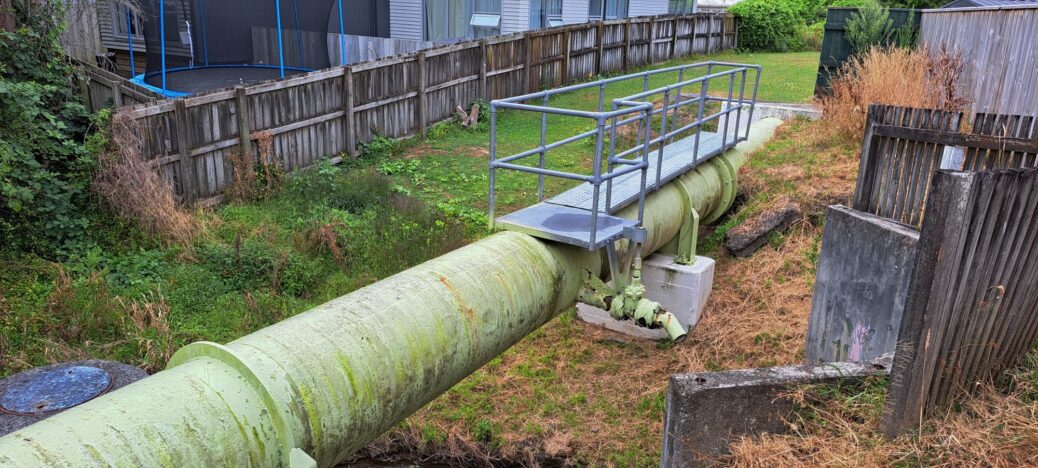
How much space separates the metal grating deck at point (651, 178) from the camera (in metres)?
6.29

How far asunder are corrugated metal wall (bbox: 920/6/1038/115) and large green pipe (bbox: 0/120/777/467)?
274 inches

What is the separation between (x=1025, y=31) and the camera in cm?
848

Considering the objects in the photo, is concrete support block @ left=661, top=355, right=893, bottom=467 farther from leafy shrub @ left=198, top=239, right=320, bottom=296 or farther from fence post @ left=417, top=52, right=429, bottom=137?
fence post @ left=417, top=52, right=429, bottom=137

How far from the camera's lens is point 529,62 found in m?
16.4

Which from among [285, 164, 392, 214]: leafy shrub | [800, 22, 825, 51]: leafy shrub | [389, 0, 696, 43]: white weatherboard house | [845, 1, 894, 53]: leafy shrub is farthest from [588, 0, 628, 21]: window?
[285, 164, 392, 214]: leafy shrub

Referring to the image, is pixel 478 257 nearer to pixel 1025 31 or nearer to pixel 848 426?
pixel 848 426

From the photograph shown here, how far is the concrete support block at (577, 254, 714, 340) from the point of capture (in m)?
7.83

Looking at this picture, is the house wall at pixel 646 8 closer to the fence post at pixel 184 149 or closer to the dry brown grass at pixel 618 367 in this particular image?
the dry brown grass at pixel 618 367

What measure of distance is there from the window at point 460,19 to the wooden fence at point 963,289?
1784 centimetres

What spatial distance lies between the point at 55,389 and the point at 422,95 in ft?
31.5

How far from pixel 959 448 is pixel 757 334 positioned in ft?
12.7

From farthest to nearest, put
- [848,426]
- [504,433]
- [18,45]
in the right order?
[18,45] < [504,433] < [848,426]

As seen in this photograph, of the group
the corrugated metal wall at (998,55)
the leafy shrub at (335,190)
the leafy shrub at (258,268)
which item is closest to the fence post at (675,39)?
the corrugated metal wall at (998,55)

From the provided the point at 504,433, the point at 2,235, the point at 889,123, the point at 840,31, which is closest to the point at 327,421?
the point at 504,433
